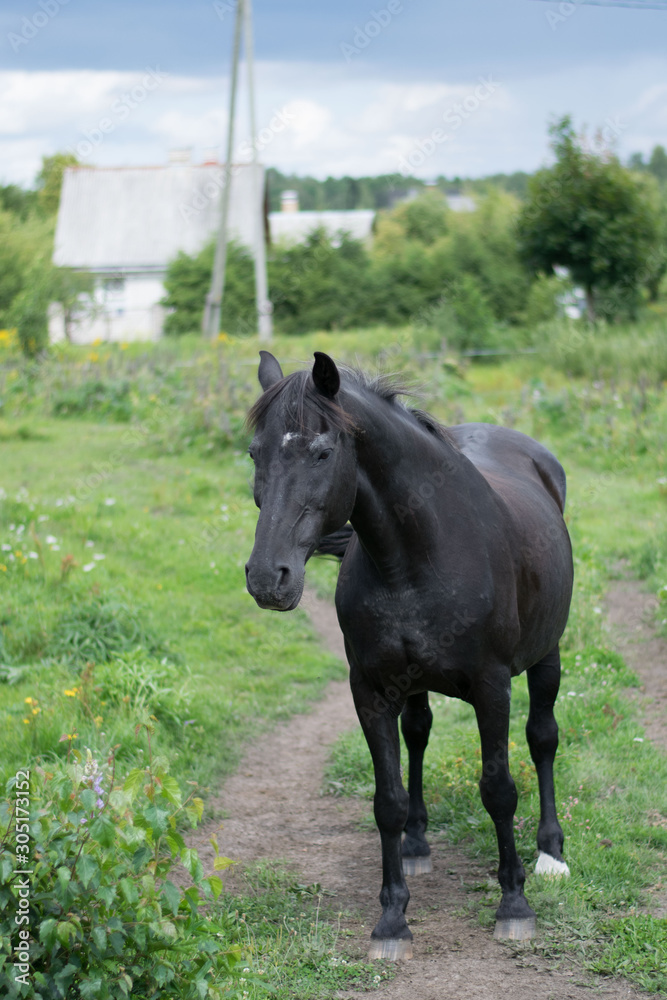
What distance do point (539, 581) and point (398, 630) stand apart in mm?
855

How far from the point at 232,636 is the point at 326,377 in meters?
4.12

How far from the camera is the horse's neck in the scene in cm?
303

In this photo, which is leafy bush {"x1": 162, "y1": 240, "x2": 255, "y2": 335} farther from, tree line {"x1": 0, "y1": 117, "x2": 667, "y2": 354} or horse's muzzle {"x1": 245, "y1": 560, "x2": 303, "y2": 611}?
horse's muzzle {"x1": 245, "y1": 560, "x2": 303, "y2": 611}

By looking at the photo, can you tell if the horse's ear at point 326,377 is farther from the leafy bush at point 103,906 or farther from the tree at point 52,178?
the tree at point 52,178

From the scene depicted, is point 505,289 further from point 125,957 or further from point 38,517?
point 125,957

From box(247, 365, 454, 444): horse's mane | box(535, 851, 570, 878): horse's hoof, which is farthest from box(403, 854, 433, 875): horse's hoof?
box(247, 365, 454, 444): horse's mane

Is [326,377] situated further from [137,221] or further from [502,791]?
[137,221]

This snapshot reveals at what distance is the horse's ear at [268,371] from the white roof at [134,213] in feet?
109

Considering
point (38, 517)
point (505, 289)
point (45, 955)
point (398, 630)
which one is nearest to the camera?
point (45, 955)

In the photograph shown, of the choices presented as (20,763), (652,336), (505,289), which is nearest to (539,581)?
(20,763)

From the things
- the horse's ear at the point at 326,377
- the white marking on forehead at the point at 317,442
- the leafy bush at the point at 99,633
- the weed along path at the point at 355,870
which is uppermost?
the horse's ear at the point at 326,377

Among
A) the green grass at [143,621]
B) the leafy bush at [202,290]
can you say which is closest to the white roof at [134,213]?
the leafy bush at [202,290]

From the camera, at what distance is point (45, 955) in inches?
94.7

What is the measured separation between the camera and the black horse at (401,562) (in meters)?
2.73
